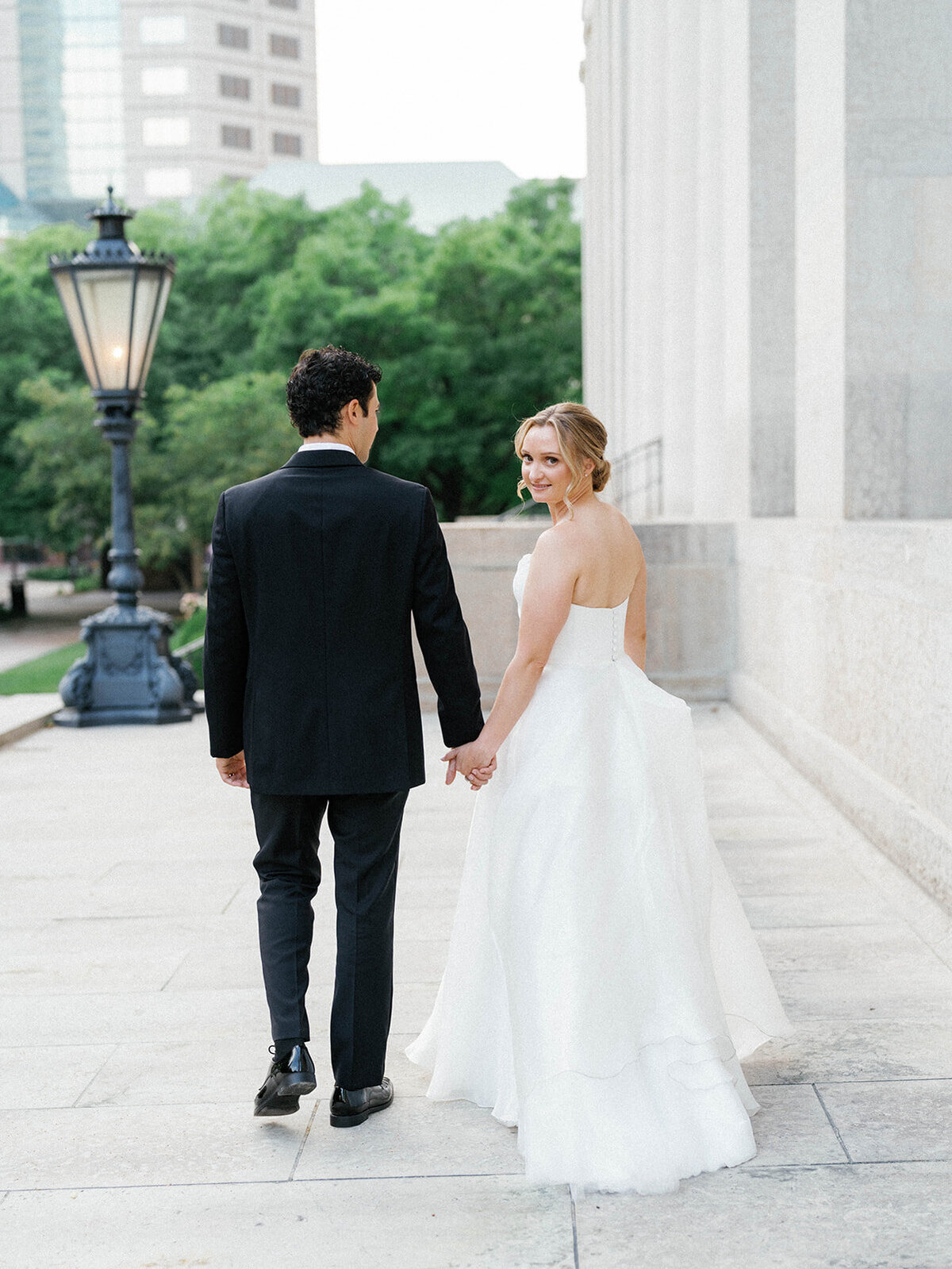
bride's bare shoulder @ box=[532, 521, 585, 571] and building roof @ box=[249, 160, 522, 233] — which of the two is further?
building roof @ box=[249, 160, 522, 233]

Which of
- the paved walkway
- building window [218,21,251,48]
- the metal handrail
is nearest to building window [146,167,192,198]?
building window [218,21,251,48]

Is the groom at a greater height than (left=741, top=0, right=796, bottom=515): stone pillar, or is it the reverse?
(left=741, top=0, right=796, bottom=515): stone pillar

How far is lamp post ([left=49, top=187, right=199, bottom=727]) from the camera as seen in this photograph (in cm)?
1205

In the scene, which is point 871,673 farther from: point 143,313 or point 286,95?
point 286,95

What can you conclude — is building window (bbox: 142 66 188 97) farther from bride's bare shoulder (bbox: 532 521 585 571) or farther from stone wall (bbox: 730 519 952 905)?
bride's bare shoulder (bbox: 532 521 585 571)

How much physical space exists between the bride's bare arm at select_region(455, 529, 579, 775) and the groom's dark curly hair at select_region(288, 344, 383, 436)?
2.07 feet

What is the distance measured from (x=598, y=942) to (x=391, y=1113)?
85 centimetres

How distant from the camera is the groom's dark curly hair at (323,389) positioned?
3787 mm

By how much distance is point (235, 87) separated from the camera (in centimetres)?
12350

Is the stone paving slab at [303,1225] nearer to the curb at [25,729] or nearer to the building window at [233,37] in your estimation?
the curb at [25,729]

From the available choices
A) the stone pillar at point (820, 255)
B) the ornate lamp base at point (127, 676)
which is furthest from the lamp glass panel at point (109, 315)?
Answer: the stone pillar at point (820, 255)

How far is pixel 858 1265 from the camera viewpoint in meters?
3.13

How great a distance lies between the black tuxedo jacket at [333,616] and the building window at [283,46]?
432ft

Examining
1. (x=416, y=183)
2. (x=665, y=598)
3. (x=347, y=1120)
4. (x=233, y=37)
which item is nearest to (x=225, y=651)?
(x=347, y=1120)
